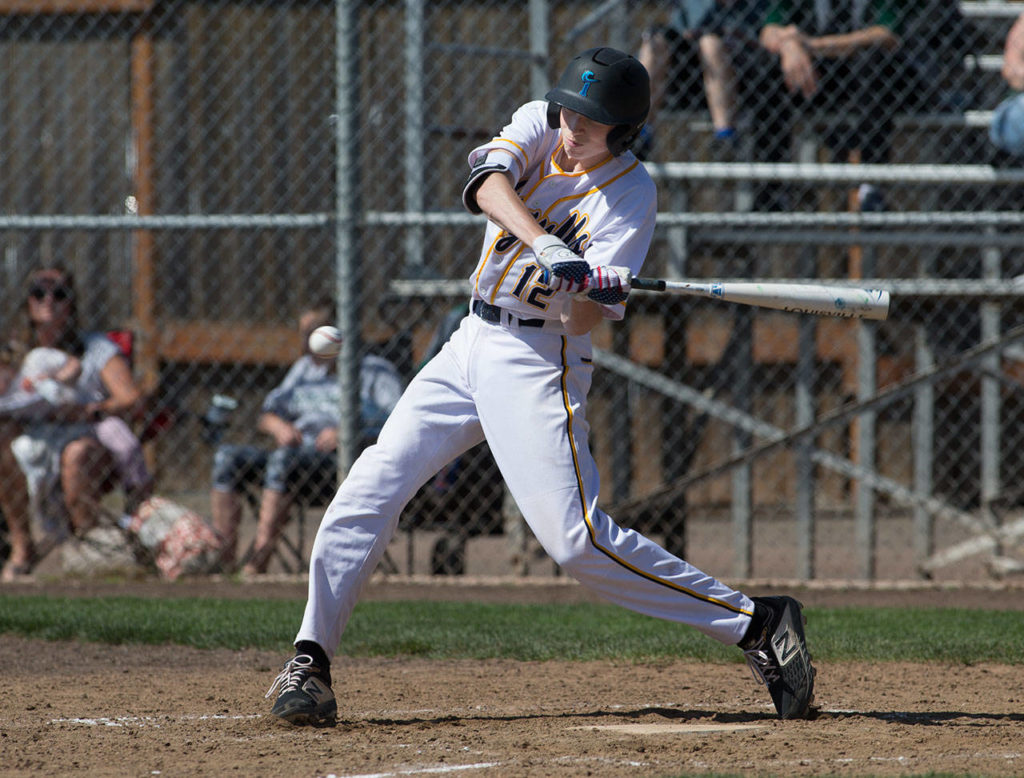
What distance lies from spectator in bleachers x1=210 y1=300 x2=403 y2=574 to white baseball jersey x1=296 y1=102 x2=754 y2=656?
3.42 meters

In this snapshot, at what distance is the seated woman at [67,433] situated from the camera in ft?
23.9

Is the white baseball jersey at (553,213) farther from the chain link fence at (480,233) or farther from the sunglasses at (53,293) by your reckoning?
the sunglasses at (53,293)

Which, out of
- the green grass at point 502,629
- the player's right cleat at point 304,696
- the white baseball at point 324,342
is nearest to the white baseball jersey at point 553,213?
the white baseball at point 324,342

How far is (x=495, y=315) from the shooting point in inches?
148

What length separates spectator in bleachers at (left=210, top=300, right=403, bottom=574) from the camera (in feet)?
23.5

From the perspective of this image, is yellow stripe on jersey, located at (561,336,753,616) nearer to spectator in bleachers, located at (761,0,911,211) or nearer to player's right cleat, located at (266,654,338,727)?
player's right cleat, located at (266,654,338,727)

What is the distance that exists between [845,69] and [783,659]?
4.53 m

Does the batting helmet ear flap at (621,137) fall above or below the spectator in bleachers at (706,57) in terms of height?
below

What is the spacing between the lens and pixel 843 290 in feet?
13.0

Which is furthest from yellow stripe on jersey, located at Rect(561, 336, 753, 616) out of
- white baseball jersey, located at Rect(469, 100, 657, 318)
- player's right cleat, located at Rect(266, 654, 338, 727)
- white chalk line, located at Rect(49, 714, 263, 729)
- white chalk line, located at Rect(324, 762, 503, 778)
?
white chalk line, located at Rect(49, 714, 263, 729)

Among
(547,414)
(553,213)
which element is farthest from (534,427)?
(553,213)

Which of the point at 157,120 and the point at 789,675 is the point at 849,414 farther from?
the point at 157,120

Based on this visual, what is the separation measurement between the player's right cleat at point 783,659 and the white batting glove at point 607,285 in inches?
38.2

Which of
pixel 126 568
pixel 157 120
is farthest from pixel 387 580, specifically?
pixel 157 120
